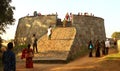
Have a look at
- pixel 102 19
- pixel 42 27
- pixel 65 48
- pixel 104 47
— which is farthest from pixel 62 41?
pixel 102 19

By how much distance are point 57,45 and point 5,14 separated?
20.1ft

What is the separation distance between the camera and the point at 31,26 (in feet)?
127

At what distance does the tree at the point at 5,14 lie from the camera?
26078 millimetres

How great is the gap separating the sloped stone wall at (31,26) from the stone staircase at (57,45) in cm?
275

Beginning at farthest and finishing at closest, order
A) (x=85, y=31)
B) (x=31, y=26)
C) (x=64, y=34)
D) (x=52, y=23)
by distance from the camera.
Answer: (x=31, y=26)
(x=52, y=23)
(x=85, y=31)
(x=64, y=34)

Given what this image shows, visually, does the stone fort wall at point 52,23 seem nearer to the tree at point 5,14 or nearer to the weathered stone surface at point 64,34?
the weathered stone surface at point 64,34

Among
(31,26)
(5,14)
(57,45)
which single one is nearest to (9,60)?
(5,14)

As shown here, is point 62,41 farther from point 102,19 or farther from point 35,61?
point 102,19

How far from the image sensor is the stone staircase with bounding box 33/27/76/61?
2753 centimetres

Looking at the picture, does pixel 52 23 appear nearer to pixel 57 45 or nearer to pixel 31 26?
pixel 31 26

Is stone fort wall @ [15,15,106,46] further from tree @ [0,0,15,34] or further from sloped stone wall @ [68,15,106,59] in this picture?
tree @ [0,0,15,34]

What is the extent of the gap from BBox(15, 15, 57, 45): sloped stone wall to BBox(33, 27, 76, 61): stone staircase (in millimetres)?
2748

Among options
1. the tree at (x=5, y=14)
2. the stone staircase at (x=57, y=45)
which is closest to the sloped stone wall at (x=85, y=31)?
the stone staircase at (x=57, y=45)

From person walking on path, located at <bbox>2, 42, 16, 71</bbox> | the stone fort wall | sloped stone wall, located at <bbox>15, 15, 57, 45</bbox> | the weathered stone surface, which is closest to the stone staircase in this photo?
the weathered stone surface
